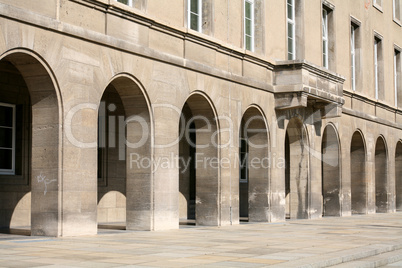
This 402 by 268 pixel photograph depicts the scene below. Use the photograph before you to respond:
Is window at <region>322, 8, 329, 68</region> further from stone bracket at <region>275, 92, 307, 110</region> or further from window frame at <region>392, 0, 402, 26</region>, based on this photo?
window frame at <region>392, 0, 402, 26</region>

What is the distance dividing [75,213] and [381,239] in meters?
6.33

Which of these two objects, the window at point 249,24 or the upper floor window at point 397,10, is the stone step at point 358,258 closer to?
the window at point 249,24

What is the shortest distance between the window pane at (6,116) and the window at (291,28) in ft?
34.8

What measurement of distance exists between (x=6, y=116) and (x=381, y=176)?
66.7ft

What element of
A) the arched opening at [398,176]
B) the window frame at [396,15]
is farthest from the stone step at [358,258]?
the window frame at [396,15]

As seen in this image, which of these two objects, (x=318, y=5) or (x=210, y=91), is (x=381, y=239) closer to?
(x=210, y=91)

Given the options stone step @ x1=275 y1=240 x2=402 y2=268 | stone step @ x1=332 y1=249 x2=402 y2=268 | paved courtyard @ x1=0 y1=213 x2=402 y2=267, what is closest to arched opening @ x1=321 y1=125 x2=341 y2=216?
paved courtyard @ x1=0 y1=213 x2=402 y2=267

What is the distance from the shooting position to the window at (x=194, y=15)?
18.4 meters

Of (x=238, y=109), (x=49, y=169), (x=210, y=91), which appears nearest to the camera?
(x=49, y=169)

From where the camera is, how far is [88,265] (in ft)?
28.9

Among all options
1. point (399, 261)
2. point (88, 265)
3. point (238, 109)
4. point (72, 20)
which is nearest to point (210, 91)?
point (238, 109)

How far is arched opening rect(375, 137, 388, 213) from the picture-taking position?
104ft

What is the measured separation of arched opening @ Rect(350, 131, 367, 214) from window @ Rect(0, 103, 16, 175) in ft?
53.9

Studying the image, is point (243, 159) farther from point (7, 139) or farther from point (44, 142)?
point (44, 142)
